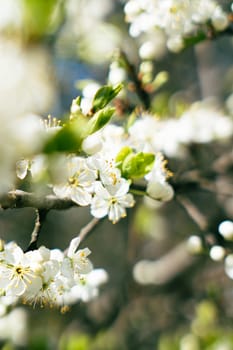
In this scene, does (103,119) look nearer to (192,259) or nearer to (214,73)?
(192,259)

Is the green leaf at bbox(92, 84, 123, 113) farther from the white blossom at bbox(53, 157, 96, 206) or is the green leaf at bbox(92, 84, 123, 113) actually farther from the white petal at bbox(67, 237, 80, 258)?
the white petal at bbox(67, 237, 80, 258)

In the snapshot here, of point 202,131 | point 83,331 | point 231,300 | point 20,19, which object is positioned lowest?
point 231,300

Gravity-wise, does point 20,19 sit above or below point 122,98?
above

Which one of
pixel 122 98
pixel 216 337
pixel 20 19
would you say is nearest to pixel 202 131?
pixel 122 98

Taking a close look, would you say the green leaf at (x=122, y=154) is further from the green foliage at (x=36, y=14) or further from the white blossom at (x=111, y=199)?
the green foliage at (x=36, y=14)

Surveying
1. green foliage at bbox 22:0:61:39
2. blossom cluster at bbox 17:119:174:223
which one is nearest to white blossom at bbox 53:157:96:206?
blossom cluster at bbox 17:119:174:223

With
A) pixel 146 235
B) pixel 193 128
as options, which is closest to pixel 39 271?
pixel 193 128

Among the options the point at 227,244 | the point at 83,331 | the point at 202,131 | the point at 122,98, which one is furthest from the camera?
the point at 227,244

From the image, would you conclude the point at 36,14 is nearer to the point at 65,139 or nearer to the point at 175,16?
the point at 65,139
